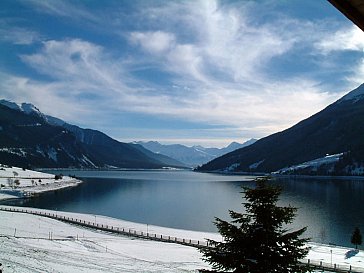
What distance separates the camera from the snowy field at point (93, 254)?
1319 inches

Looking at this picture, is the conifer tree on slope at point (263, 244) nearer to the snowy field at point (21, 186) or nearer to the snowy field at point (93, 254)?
the snowy field at point (93, 254)

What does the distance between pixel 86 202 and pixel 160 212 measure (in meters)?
39.3

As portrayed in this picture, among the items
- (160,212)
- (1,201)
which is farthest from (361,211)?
(1,201)

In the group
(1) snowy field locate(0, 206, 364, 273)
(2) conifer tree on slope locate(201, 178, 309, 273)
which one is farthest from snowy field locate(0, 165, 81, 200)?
(2) conifer tree on slope locate(201, 178, 309, 273)

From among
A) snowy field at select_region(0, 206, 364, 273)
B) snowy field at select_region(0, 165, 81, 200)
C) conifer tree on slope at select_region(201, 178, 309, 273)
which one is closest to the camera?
conifer tree on slope at select_region(201, 178, 309, 273)

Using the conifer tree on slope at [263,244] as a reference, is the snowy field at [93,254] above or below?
below

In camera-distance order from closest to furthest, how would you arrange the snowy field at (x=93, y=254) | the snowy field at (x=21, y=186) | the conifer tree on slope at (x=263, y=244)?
the conifer tree on slope at (x=263, y=244) < the snowy field at (x=93, y=254) < the snowy field at (x=21, y=186)

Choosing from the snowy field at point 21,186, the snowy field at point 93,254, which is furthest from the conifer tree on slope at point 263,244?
the snowy field at point 21,186

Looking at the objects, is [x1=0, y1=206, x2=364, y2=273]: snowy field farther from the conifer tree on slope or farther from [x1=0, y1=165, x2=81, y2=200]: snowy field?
[x1=0, y1=165, x2=81, y2=200]: snowy field

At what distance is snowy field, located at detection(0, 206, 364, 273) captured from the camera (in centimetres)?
3350

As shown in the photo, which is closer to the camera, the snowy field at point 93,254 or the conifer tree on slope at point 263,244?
the conifer tree on slope at point 263,244

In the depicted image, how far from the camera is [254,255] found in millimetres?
16078

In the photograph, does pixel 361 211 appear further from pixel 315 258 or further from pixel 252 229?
pixel 252 229

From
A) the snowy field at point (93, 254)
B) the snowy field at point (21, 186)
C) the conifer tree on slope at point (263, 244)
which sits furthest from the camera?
the snowy field at point (21, 186)
